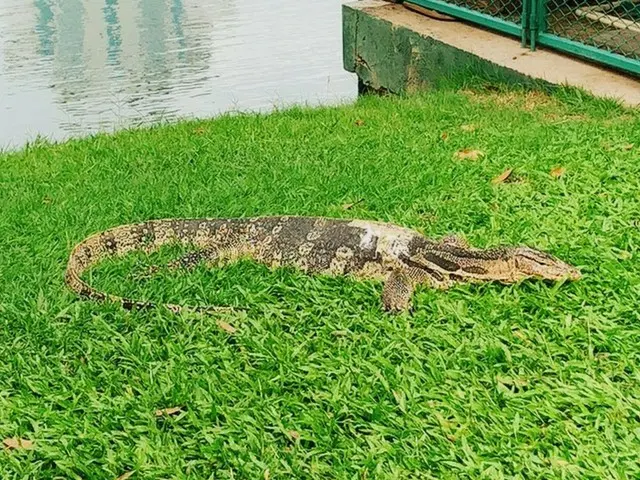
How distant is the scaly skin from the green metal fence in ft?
10.4

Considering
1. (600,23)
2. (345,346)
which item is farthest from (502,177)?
(600,23)

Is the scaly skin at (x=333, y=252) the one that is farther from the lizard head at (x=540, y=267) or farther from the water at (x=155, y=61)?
the water at (x=155, y=61)

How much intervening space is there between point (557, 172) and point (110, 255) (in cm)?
224

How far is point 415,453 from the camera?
2.82 m

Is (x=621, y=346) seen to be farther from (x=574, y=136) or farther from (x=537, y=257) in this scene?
(x=574, y=136)

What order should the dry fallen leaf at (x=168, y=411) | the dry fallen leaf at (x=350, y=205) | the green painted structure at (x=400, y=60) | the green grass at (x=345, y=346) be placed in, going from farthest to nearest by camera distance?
the green painted structure at (x=400, y=60) < the dry fallen leaf at (x=350, y=205) < the dry fallen leaf at (x=168, y=411) < the green grass at (x=345, y=346)

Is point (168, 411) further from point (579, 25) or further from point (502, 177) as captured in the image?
point (579, 25)

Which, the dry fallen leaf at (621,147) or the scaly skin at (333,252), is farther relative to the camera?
the dry fallen leaf at (621,147)

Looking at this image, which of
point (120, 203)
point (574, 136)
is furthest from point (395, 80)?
point (120, 203)

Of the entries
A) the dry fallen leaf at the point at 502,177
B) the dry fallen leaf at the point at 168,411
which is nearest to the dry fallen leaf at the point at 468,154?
the dry fallen leaf at the point at 502,177

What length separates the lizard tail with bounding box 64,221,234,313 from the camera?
12.4ft

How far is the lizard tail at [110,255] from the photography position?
3768 millimetres

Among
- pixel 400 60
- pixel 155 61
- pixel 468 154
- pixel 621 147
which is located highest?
pixel 621 147

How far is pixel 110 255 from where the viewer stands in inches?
173
